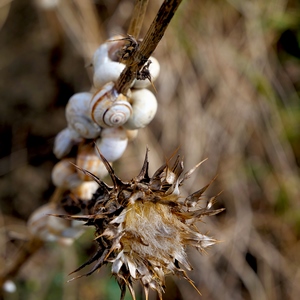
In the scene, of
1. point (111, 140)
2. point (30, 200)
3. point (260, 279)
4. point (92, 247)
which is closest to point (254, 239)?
point (260, 279)

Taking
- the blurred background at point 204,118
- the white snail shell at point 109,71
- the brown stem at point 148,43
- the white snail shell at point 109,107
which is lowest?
the blurred background at point 204,118

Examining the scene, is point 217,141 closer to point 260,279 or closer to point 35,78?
point 260,279

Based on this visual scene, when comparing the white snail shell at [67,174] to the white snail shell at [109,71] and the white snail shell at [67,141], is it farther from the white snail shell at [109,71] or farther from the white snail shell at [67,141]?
the white snail shell at [109,71]

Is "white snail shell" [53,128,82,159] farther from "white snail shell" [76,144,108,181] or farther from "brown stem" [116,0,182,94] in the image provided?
"brown stem" [116,0,182,94]

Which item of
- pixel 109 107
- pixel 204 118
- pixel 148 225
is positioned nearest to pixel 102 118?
pixel 109 107

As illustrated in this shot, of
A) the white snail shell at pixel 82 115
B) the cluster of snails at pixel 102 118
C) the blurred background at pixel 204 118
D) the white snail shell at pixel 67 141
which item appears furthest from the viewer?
the blurred background at pixel 204 118

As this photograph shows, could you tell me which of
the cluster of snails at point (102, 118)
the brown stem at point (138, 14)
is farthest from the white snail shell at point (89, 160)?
the brown stem at point (138, 14)
